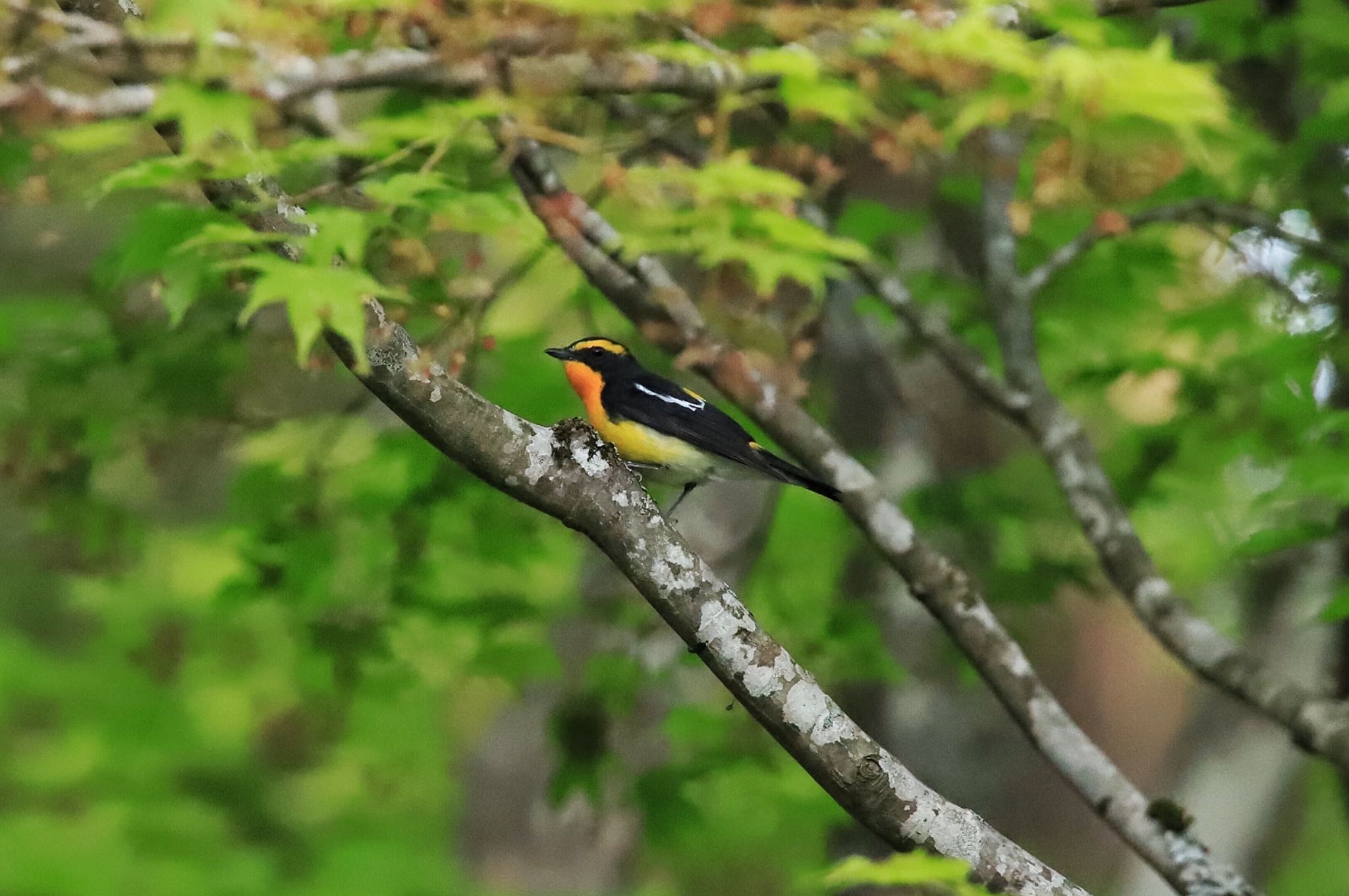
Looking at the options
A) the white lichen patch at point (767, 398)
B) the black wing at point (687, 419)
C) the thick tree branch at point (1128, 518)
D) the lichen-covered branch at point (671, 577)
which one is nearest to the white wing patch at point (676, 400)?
the black wing at point (687, 419)

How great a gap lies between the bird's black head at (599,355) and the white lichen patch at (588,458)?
6.10 ft

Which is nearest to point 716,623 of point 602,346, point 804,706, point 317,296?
point 804,706

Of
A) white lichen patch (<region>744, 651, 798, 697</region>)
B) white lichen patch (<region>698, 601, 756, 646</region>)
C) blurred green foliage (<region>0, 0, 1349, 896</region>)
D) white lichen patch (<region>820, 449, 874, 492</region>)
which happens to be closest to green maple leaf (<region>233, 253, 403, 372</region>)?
blurred green foliage (<region>0, 0, 1349, 896</region>)

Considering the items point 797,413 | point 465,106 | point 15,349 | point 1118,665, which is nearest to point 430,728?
point 15,349

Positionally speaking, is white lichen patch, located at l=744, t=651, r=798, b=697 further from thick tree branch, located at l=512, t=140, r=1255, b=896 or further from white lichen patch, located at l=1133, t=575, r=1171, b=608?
white lichen patch, located at l=1133, t=575, r=1171, b=608

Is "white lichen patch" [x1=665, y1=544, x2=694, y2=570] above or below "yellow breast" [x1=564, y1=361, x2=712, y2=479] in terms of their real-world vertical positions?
above

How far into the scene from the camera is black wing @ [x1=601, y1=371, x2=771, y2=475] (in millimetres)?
4992

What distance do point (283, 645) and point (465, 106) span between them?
592cm

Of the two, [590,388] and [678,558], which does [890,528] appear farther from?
[678,558]

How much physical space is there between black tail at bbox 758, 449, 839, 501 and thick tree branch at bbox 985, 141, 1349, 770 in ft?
3.61

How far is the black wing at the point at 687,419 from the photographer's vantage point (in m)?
4.95

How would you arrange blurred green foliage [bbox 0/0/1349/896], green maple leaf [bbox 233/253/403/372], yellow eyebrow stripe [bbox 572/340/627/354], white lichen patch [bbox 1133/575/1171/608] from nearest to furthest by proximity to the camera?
green maple leaf [bbox 233/253/403/372] < blurred green foliage [bbox 0/0/1349/896] < white lichen patch [bbox 1133/575/1171/608] < yellow eyebrow stripe [bbox 572/340/627/354]

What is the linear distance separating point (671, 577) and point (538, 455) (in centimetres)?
45

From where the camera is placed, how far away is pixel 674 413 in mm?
5012
